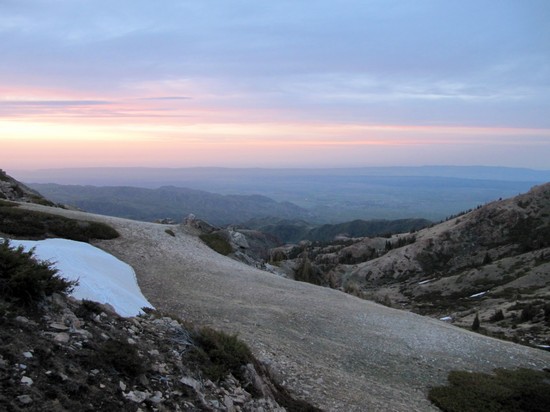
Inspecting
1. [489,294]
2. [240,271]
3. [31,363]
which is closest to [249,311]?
[240,271]

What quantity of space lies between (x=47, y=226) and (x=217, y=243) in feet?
47.8

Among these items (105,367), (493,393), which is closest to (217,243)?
(493,393)

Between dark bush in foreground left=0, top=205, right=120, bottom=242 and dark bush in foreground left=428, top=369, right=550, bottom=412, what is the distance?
2279 cm

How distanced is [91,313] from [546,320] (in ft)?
182

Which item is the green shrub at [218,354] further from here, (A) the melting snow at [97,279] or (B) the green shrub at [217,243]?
(B) the green shrub at [217,243]

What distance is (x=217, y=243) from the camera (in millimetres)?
37781

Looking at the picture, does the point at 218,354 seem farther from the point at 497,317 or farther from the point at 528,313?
Answer: the point at 497,317

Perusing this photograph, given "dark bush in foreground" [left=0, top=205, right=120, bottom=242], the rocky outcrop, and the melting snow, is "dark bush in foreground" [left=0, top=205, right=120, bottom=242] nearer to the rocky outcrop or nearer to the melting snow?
the melting snow

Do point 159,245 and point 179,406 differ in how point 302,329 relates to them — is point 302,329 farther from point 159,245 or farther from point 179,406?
point 159,245

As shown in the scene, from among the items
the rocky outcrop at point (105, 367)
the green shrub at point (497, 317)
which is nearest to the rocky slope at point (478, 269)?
the green shrub at point (497, 317)

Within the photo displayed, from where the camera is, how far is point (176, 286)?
22.1 meters

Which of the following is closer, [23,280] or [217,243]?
[23,280]

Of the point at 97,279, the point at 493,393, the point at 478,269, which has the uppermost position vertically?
the point at 97,279

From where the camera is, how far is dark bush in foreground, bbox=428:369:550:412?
15.2 meters
